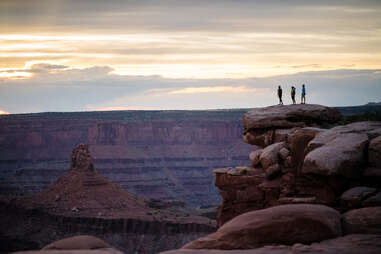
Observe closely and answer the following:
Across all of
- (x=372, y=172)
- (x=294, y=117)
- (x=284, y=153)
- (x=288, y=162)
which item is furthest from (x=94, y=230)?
(x=372, y=172)

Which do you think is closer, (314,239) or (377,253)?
(377,253)

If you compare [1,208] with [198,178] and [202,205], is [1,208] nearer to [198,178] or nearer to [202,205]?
[202,205]

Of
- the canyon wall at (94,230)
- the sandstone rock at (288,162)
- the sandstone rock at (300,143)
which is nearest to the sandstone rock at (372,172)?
the sandstone rock at (300,143)

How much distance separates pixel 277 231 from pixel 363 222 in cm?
270

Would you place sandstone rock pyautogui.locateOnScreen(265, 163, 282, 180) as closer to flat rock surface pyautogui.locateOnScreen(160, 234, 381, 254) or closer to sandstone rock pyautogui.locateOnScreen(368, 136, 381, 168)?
sandstone rock pyautogui.locateOnScreen(368, 136, 381, 168)

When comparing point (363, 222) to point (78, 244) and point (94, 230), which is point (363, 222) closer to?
point (78, 244)

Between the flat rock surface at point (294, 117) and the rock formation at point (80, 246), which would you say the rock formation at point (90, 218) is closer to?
the flat rock surface at point (294, 117)

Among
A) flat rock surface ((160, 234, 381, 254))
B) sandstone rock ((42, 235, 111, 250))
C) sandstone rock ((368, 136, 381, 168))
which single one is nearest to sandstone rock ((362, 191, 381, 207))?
sandstone rock ((368, 136, 381, 168))

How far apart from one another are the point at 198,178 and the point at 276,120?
15530cm

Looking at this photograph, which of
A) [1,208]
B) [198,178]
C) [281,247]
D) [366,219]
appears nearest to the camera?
[281,247]

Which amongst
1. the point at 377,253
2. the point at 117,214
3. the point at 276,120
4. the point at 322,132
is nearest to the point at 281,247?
the point at 377,253

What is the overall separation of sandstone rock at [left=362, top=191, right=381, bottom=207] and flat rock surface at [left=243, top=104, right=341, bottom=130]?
12694 mm

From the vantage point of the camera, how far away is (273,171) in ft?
123

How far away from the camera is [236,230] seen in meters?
23.6
